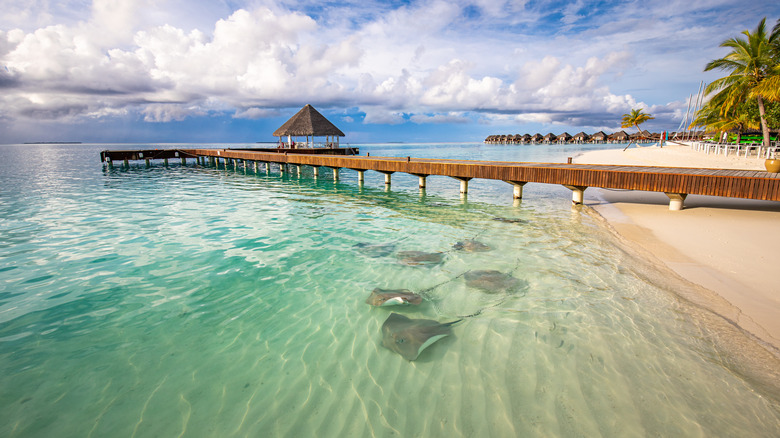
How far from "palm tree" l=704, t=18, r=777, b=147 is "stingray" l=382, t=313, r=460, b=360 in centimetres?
2926

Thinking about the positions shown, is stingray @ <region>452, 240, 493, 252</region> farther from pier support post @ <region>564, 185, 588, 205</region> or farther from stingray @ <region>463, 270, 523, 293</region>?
pier support post @ <region>564, 185, 588, 205</region>

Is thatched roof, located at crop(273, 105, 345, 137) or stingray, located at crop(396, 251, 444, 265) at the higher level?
thatched roof, located at crop(273, 105, 345, 137)

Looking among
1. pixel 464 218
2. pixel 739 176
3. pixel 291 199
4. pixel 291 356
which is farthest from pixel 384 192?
pixel 291 356

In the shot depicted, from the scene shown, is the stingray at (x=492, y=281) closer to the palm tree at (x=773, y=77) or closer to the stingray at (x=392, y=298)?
the stingray at (x=392, y=298)

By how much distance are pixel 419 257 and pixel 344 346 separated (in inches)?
163

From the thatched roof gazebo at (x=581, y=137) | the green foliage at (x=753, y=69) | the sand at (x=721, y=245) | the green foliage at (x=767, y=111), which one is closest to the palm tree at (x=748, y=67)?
the green foliage at (x=753, y=69)

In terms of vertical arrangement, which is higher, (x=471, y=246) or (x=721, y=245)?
(x=721, y=245)

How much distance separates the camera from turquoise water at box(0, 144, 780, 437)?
3.77 meters

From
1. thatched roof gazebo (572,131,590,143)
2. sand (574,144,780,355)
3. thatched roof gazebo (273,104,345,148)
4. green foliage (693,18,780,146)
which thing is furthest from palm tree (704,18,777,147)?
thatched roof gazebo (572,131,590,143)

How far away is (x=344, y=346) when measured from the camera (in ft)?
17.0

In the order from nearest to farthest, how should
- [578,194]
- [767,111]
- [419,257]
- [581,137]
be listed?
[419,257]
[578,194]
[767,111]
[581,137]

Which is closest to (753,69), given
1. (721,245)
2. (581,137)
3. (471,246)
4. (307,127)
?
(721,245)

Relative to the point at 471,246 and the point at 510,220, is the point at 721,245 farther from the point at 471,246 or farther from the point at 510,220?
the point at 471,246

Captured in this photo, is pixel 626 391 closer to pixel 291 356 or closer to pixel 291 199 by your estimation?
pixel 291 356
